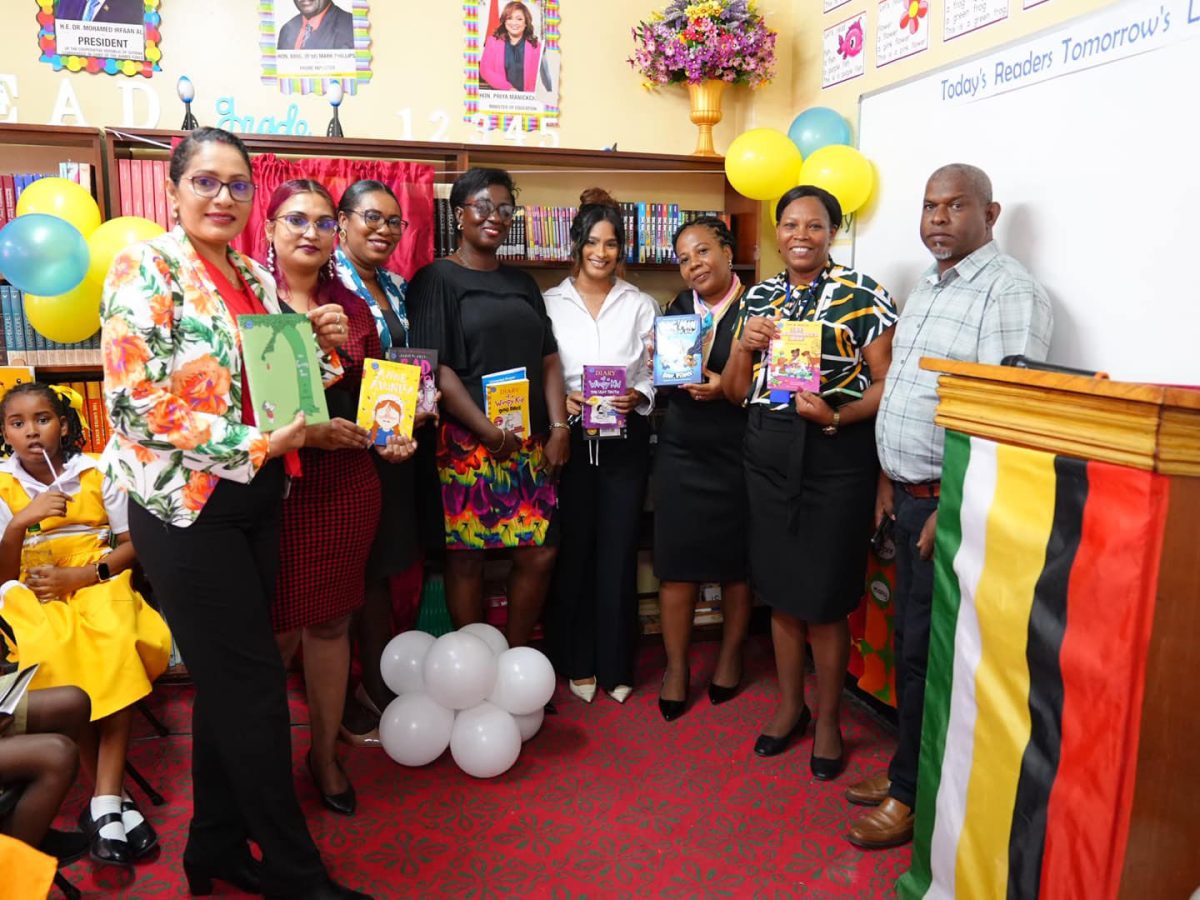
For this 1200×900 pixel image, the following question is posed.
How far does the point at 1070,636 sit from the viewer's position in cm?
146

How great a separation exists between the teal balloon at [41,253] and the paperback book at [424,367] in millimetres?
1130

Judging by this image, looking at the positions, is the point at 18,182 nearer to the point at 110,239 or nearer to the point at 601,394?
the point at 110,239

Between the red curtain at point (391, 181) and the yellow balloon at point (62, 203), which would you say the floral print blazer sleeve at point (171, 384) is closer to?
the yellow balloon at point (62, 203)

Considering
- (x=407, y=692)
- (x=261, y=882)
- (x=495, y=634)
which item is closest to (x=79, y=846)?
(x=261, y=882)

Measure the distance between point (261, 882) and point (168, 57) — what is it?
3.09 meters

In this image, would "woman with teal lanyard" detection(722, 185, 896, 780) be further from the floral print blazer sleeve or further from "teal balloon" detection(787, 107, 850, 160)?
the floral print blazer sleeve

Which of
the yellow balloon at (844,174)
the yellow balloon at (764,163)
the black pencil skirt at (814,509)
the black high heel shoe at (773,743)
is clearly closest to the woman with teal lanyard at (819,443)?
the black pencil skirt at (814,509)

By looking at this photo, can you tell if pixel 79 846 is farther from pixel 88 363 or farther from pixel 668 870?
pixel 88 363

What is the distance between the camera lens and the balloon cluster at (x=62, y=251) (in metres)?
2.67

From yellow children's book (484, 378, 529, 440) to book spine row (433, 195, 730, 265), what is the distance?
999mm

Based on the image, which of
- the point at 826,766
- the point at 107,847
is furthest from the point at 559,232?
the point at 107,847

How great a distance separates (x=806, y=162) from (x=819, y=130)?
17 cm

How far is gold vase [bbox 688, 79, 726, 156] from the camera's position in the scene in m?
3.75

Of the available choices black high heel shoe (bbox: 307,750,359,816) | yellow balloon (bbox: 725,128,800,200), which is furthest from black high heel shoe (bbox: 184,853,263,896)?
yellow balloon (bbox: 725,128,800,200)
